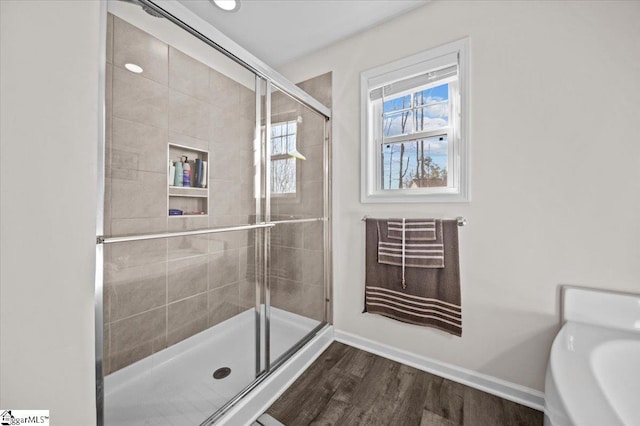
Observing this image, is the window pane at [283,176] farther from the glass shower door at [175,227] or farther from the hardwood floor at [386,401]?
the hardwood floor at [386,401]

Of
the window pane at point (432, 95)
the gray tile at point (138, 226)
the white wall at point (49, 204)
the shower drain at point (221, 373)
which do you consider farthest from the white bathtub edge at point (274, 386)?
the window pane at point (432, 95)

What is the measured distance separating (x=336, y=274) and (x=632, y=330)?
153 centimetres

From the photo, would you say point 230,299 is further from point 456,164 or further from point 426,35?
point 426,35

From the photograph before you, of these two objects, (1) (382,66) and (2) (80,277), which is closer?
(2) (80,277)

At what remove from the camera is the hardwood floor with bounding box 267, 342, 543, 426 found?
1.21 metres

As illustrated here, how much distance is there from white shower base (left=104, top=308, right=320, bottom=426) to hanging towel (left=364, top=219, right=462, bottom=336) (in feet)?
2.30

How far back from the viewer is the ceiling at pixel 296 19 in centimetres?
156

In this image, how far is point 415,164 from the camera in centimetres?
169

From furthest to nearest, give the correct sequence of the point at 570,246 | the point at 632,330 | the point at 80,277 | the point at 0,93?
the point at 570,246
the point at 632,330
the point at 80,277
the point at 0,93

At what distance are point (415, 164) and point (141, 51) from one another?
1.59 m

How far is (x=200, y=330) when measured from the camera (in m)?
1.29

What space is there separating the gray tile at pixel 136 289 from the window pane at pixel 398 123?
5.39 ft

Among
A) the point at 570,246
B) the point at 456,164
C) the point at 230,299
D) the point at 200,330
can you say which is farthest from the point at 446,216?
the point at 200,330

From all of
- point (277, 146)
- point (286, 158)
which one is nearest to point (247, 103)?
point (277, 146)
